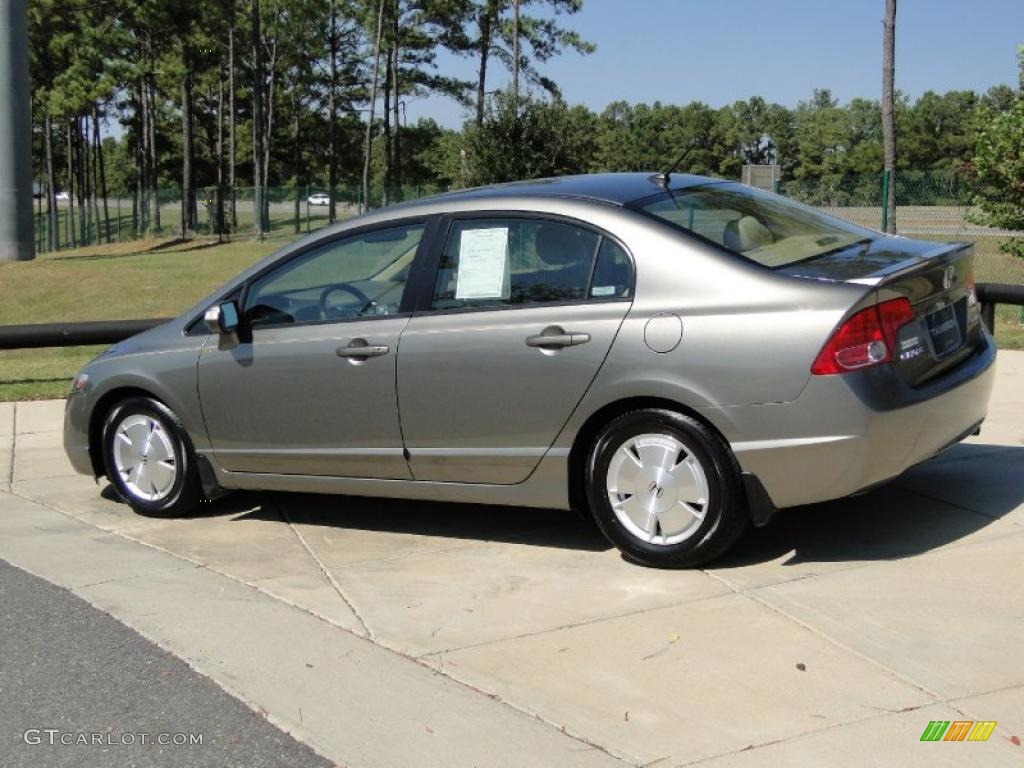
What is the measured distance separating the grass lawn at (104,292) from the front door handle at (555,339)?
6975 mm

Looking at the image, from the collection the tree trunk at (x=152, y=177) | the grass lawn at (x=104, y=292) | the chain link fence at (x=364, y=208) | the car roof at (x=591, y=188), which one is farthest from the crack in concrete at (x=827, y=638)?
the tree trunk at (x=152, y=177)

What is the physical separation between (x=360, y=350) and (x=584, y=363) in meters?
1.19

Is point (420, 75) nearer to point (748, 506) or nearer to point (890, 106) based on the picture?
point (890, 106)

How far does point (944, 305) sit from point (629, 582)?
183cm

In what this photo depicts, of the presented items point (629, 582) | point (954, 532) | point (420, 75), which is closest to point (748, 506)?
point (629, 582)

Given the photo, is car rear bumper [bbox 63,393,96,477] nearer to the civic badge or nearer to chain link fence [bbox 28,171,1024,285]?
the civic badge

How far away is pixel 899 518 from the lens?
5812 millimetres

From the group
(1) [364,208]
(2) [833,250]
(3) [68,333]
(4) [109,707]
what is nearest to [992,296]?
(2) [833,250]

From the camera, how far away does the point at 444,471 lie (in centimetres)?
570

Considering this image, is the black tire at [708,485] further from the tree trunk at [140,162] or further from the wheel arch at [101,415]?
the tree trunk at [140,162]

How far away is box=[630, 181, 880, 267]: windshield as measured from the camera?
527cm

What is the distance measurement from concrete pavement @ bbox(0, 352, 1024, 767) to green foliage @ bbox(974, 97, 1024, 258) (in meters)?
10.0

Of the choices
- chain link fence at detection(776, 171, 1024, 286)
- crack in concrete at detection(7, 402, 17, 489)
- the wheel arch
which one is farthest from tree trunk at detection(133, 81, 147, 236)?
the wheel arch

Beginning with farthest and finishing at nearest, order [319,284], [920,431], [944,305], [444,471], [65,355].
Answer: [65,355] → [319,284] → [444,471] → [944,305] → [920,431]
